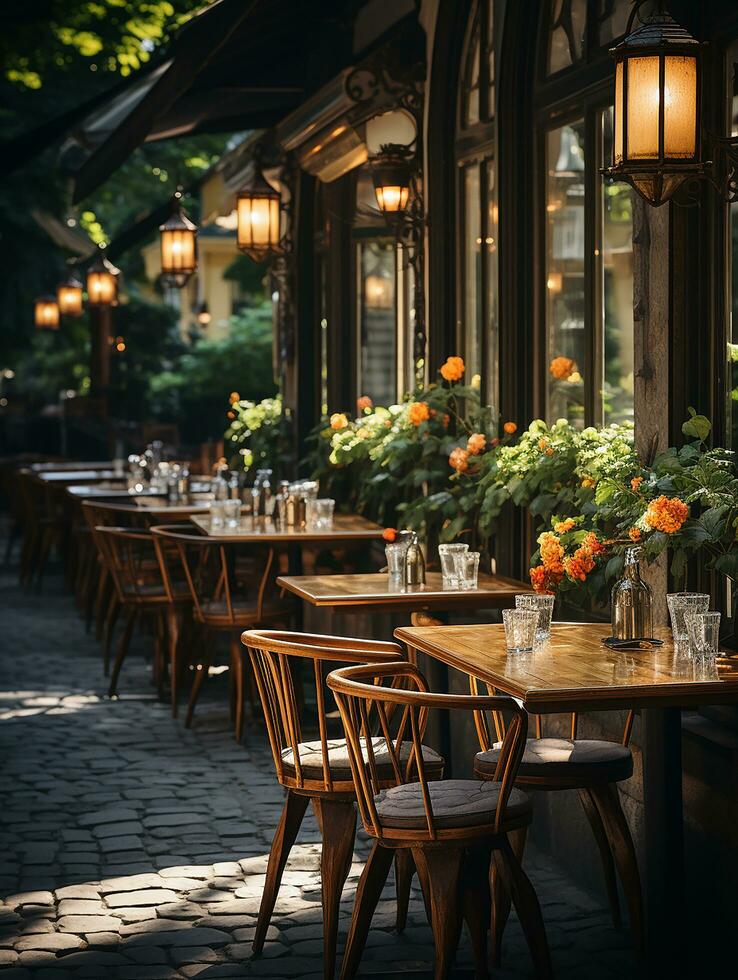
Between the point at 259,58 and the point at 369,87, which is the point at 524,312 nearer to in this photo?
the point at 369,87

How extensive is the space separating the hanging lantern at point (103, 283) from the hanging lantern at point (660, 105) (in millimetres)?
12562

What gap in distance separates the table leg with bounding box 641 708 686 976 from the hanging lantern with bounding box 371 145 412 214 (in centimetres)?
431

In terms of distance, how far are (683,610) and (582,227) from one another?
7.70 feet

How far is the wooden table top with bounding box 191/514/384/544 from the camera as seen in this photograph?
24.9 ft

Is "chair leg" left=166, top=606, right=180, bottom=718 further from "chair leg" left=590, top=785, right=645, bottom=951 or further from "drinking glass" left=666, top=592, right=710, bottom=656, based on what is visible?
"drinking glass" left=666, top=592, right=710, bottom=656

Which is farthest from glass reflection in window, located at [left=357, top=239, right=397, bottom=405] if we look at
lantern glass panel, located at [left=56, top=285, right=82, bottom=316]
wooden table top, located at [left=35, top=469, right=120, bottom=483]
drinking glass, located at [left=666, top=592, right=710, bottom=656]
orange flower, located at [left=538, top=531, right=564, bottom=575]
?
lantern glass panel, located at [left=56, top=285, right=82, bottom=316]

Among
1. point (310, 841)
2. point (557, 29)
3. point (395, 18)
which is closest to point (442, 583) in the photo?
point (310, 841)

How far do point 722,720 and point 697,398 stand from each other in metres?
0.98

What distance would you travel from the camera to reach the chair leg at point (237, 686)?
24.1 feet

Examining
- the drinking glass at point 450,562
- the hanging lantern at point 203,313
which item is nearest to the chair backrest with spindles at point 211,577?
the drinking glass at point 450,562

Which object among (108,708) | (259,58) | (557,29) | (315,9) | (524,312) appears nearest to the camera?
(557,29)

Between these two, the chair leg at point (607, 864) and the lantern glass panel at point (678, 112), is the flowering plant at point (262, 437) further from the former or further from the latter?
the lantern glass panel at point (678, 112)

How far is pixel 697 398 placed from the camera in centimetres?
476

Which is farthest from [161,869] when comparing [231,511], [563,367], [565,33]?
[565,33]
